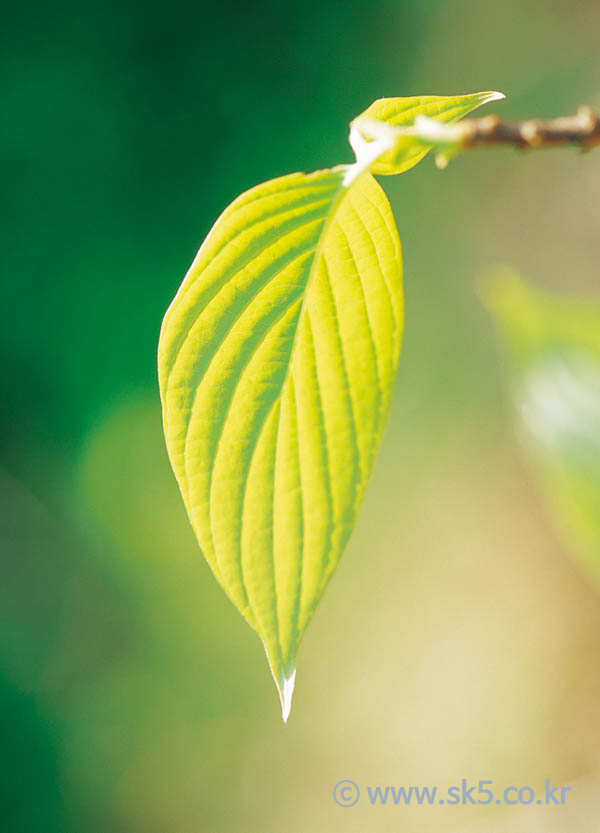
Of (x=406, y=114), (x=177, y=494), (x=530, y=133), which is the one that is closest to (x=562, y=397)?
(x=530, y=133)

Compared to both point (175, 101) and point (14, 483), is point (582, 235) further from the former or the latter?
point (14, 483)

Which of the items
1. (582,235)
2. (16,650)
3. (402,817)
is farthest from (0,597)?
(582,235)

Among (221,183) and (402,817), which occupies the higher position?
(221,183)

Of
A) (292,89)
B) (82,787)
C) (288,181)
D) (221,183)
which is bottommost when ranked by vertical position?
(82,787)

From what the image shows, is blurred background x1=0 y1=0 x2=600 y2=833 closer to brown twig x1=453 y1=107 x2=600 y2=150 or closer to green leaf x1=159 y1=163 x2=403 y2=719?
green leaf x1=159 y1=163 x2=403 y2=719

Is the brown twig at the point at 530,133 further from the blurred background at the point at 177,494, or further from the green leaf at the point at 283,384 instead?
the blurred background at the point at 177,494

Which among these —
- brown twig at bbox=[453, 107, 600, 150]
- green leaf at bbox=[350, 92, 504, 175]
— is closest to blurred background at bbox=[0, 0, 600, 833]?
green leaf at bbox=[350, 92, 504, 175]
